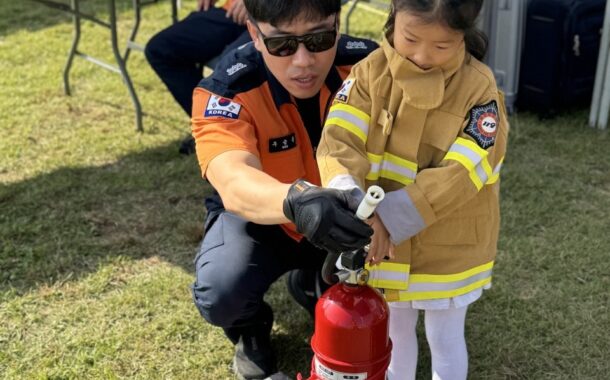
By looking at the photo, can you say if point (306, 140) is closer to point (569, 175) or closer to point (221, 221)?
point (221, 221)

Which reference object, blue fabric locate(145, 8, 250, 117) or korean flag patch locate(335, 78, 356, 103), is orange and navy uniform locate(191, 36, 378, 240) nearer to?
korean flag patch locate(335, 78, 356, 103)

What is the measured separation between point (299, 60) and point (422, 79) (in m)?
0.44

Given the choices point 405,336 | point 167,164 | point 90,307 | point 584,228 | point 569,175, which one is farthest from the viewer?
point 167,164

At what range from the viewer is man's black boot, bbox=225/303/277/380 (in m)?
2.58

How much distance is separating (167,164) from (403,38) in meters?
2.78

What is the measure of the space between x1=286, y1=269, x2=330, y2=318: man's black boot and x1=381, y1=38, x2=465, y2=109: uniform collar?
42.6 inches

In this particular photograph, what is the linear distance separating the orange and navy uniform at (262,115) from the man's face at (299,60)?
0.08 meters

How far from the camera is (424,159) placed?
1.98 m

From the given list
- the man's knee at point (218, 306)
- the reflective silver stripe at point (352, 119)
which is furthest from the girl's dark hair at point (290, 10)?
the man's knee at point (218, 306)

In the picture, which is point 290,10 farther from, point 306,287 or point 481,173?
point 306,287

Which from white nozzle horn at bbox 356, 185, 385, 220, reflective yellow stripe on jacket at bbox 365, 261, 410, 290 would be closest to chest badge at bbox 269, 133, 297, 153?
reflective yellow stripe on jacket at bbox 365, 261, 410, 290

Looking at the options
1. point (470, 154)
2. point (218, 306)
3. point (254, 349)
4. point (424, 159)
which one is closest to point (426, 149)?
point (424, 159)

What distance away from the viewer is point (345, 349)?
1846 millimetres

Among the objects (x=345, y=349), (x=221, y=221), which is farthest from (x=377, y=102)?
(x=221, y=221)
